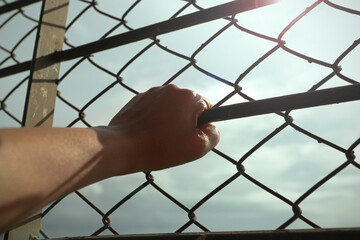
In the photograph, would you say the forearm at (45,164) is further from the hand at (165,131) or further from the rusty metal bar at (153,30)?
the rusty metal bar at (153,30)

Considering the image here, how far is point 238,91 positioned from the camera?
1188 millimetres

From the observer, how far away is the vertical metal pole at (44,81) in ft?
4.56

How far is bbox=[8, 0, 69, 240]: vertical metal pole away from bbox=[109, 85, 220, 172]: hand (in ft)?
2.10

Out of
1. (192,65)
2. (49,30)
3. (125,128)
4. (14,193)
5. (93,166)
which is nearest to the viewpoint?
(14,193)

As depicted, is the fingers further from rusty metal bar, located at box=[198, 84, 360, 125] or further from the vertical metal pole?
the vertical metal pole

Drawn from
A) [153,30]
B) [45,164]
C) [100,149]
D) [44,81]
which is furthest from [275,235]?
[44,81]

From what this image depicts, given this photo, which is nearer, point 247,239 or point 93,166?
point 93,166

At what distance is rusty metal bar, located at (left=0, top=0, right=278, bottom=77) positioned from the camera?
4.12 feet

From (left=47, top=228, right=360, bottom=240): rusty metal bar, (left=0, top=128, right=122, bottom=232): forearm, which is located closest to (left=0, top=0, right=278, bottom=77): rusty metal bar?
(left=0, top=128, right=122, bottom=232): forearm

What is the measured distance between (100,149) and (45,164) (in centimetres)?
16

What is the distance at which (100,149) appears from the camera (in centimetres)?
79

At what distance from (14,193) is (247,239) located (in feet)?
2.15

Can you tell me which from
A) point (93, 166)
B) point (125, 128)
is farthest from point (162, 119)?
point (93, 166)

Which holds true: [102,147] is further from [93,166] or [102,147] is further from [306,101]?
[306,101]
